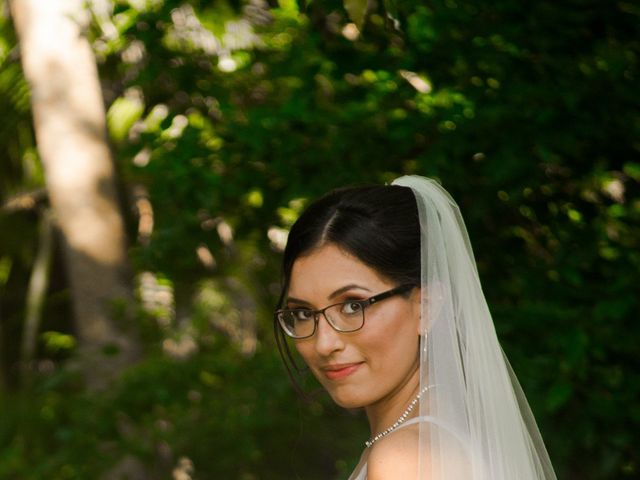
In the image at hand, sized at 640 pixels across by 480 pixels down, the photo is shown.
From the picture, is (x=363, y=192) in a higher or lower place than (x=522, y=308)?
higher

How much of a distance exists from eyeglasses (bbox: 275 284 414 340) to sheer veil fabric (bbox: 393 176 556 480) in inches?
4.7

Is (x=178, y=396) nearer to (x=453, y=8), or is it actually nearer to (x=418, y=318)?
(x=453, y=8)

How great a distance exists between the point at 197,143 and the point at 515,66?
157cm

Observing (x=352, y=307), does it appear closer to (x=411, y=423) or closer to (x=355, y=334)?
(x=355, y=334)

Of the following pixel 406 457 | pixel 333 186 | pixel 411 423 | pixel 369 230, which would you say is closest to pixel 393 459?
pixel 406 457

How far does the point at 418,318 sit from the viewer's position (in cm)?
231

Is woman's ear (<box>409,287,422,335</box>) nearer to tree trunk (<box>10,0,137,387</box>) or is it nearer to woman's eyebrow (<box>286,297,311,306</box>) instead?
woman's eyebrow (<box>286,297,311,306</box>)

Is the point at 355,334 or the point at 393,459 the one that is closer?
the point at 393,459

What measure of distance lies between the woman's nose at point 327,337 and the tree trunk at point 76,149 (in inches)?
180

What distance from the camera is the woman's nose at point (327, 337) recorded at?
2.21 metres

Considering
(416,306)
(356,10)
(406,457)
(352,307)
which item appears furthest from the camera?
(416,306)

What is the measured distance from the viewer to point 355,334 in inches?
87.2

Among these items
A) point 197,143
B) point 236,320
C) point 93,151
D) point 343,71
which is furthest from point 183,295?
point 343,71

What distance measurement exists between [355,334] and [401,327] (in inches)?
4.7
